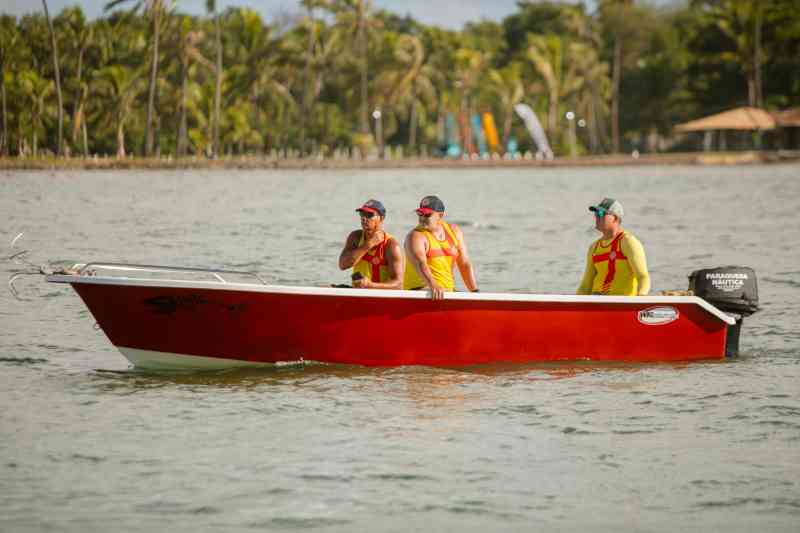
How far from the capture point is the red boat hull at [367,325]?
11.6 m

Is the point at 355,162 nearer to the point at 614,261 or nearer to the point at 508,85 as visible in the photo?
the point at 508,85

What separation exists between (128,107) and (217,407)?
71892mm

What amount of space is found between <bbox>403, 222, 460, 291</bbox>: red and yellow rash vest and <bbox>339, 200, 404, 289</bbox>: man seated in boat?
0.63 feet

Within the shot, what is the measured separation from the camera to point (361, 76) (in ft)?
296

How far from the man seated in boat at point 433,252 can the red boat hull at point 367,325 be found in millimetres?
218

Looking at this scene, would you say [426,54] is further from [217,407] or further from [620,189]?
[217,407]

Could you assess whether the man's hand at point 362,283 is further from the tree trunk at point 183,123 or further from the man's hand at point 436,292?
the tree trunk at point 183,123

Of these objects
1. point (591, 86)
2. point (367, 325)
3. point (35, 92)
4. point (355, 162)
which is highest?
point (591, 86)

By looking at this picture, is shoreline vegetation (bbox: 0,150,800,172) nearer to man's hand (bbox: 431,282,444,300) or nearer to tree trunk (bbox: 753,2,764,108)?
tree trunk (bbox: 753,2,764,108)

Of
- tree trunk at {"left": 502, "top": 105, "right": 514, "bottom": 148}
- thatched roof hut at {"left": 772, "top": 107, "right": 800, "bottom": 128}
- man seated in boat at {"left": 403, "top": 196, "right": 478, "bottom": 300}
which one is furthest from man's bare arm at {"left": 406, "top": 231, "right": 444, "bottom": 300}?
tree trunk at {"left": 502, "top": 105, "right": 514, "bottom": 148}

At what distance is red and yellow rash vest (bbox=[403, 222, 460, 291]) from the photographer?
1193 centimetres

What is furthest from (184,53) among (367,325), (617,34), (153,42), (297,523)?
(297,523)

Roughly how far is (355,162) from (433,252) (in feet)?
254

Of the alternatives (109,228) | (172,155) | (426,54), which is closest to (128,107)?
(172,155)
